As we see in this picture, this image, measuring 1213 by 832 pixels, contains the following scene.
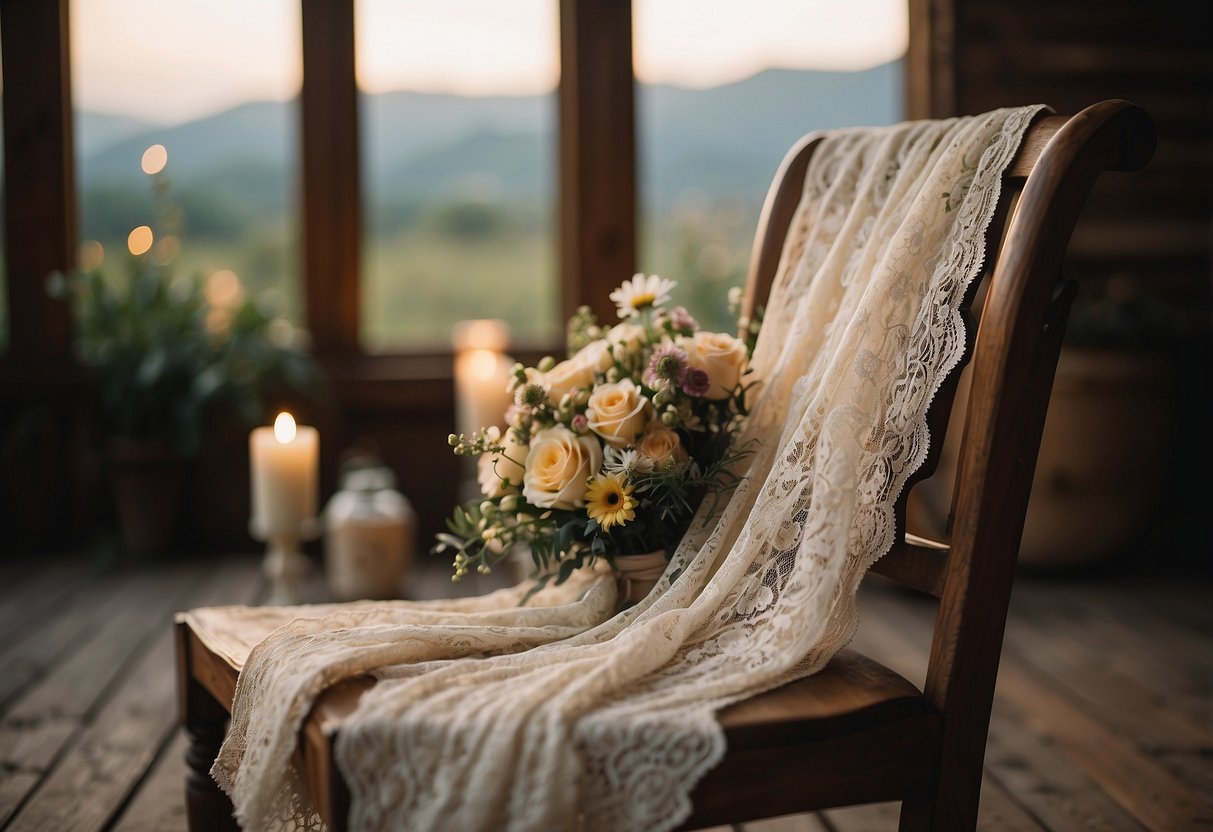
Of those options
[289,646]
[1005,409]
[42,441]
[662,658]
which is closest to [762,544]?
[662,658]

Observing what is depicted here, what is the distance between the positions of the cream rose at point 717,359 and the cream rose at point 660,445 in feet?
0.21

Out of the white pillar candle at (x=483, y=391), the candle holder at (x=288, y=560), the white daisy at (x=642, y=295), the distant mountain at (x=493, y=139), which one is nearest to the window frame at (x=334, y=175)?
the distant mountain at (x=493, y=139)

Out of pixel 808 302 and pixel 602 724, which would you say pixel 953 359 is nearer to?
pixel 808 302

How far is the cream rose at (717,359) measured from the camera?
116cm

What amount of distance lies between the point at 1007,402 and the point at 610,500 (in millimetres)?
Answer: 402

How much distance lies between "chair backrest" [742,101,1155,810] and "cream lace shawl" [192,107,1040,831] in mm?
61

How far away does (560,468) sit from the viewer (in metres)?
1.11

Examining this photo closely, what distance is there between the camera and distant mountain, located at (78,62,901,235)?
12.0ft

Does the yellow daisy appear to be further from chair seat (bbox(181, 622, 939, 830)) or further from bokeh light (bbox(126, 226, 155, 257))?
bokeh light (bbox(126, 226, 155, 257))

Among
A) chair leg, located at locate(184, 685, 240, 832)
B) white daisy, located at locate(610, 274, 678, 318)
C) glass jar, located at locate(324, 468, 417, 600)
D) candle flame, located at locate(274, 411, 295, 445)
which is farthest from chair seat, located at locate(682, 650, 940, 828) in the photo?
glass jar, located at locate(324, 468, 417, 600)

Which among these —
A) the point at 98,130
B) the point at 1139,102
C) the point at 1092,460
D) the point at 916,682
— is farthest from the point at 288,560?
the point at 1139,102

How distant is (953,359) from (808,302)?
0.24 m

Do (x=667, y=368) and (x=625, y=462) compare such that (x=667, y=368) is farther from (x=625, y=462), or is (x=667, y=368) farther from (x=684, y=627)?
(x=684, y=627)

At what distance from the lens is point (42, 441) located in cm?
339
